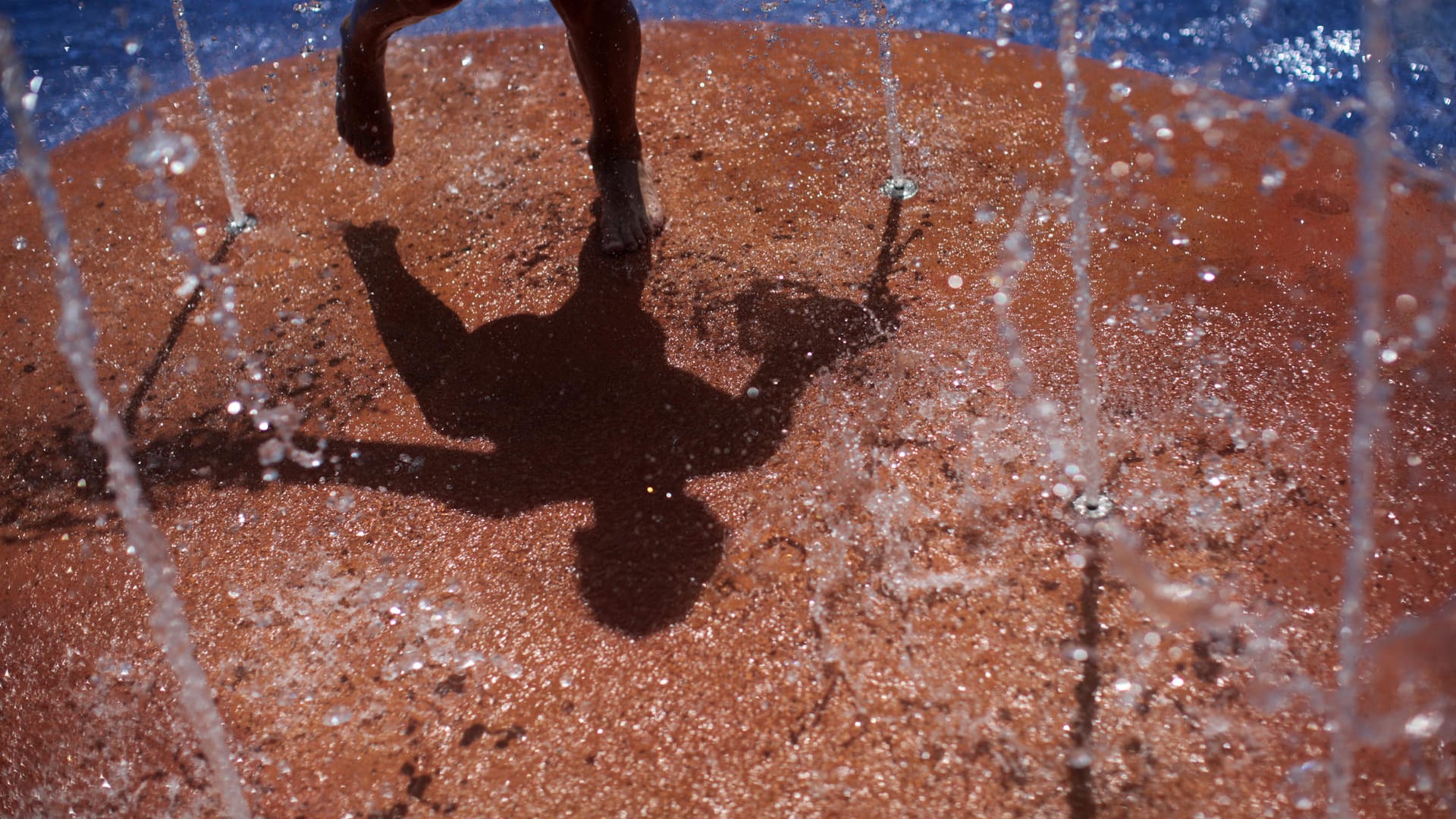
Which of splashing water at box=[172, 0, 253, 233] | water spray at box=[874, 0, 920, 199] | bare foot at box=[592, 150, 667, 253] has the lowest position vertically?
splashing water at box=[172, 0, 253, 233]

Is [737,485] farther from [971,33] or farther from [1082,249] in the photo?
[971,33]

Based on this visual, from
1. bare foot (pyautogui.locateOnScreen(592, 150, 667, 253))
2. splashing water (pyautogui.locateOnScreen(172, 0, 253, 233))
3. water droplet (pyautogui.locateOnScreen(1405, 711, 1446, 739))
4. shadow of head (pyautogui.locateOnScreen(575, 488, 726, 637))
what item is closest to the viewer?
water droplet (pyautogui.locateOnScreen(1405, 711, 1446, 739))

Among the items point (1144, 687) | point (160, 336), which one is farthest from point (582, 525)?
point (160, 336)

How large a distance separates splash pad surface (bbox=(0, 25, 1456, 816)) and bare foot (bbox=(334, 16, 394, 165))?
0.24 metres

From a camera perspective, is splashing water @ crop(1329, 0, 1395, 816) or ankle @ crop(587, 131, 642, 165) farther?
ankle @ crop(587, 131, 642, 165)

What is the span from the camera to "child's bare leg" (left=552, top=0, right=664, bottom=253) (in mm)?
2584

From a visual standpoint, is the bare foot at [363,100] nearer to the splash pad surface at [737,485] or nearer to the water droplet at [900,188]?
the splash pad surface at [737,485]

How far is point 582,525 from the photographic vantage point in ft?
6.95

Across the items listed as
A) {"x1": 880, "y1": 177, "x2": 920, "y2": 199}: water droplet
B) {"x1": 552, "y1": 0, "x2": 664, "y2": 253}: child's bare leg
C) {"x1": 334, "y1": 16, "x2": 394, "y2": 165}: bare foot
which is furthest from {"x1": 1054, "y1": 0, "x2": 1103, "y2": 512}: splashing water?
{"x1": 334, "y1": 16, "x2": 394, "y2": 165}: bare foot

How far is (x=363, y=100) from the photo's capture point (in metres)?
2.90

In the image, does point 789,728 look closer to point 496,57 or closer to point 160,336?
point 160,336

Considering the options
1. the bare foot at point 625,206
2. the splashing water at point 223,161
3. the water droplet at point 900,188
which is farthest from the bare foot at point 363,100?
the water droplet at point 900,188

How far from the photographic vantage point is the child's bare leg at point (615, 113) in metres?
2.58

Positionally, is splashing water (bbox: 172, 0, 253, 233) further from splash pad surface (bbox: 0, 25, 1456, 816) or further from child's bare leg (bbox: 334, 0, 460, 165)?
child's bare leg (bbox: 334, 0, 460, 165)
